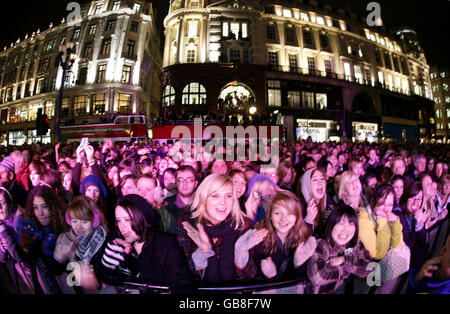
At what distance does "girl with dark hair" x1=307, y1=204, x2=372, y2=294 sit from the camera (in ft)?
8.20

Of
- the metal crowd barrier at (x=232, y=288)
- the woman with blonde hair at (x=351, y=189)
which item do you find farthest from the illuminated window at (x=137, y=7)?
the metal crowd barrier at (x=232, y=288)

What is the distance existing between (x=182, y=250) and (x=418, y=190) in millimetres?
3818

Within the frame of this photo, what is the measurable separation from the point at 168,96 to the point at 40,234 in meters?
33.4

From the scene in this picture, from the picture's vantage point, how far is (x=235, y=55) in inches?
1379

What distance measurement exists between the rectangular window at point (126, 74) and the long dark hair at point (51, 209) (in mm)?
39041

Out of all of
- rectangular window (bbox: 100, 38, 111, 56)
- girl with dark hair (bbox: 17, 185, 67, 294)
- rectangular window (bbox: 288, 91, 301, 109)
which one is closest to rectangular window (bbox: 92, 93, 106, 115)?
rectangular window (bbox: 100, 38, 111, 56)

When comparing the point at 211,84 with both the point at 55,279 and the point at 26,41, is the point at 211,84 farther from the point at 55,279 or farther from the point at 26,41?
the point at 26,41

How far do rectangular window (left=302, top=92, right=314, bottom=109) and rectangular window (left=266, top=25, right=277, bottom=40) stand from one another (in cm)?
969

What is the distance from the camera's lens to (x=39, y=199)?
319 centimetres

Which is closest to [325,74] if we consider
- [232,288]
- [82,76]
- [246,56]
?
[246,56]

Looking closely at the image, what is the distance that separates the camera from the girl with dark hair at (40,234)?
2.68m

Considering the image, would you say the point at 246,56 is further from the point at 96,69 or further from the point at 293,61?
the point at 96,69

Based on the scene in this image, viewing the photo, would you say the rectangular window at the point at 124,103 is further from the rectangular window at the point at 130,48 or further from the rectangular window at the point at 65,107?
the rectangular window at the point at 65,107
